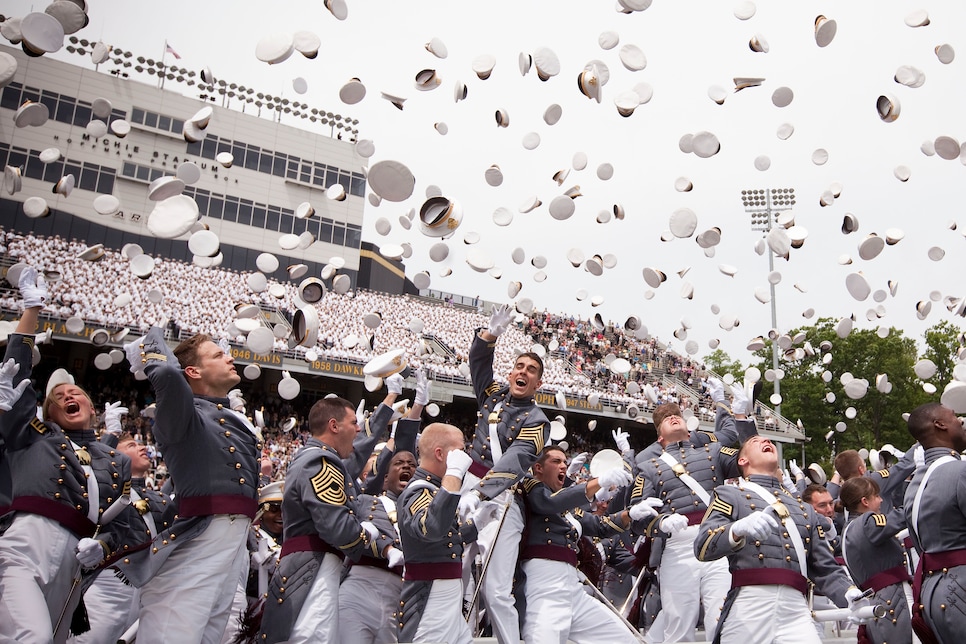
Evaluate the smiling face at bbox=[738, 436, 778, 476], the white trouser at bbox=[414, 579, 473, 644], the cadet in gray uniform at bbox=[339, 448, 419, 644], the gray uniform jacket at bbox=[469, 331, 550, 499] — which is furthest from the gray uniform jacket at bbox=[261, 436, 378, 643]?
the smiling face at bbox=[738, 436, 778, 476]

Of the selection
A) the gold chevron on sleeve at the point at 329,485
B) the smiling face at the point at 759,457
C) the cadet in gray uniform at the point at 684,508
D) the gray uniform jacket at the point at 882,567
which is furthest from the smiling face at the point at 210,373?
the gray uniform jacket at the point at 882,567

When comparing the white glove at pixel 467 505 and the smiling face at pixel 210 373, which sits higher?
the smiling face at pixel 210 373

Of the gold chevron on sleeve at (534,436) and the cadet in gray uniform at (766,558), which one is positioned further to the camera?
the gold chevron on sleeve at (534,436)

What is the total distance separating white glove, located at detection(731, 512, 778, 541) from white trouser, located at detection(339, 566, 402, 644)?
207cm

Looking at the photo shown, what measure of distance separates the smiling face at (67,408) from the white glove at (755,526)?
405 cm

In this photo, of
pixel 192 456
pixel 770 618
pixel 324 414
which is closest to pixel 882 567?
pixel 770 618

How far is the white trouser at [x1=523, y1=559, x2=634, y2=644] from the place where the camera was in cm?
490

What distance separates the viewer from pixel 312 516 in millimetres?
4164

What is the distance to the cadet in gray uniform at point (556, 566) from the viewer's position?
16.3 feet

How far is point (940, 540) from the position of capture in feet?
13.3

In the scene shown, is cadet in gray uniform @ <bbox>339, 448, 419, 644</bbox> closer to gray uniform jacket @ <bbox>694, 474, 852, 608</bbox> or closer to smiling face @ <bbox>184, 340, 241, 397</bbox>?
smiling face @ <bbox>184, 340, 241, 397</bbox>

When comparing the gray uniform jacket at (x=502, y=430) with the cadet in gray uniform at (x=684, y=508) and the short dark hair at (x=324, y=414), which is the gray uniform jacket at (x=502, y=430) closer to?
the short dark hair at (x=324, y=414)

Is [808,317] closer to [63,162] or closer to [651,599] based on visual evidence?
[651,599]

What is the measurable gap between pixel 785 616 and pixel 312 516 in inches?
105
